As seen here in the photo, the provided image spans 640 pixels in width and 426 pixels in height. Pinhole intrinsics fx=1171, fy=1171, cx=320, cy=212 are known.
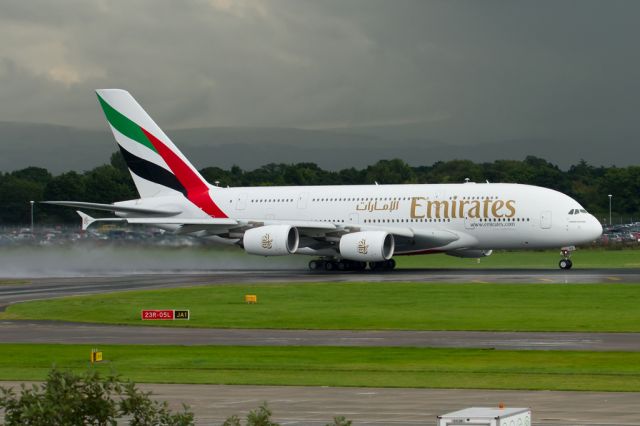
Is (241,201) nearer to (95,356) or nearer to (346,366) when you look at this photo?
(95,356)

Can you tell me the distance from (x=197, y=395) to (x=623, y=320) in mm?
22421

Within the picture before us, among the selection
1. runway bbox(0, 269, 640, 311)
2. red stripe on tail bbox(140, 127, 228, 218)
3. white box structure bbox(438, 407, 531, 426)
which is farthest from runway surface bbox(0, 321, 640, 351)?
red stripe on tail bbox(140, 127, 228, 218)

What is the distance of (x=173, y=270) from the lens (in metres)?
82.9

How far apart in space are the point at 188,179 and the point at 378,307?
114 ft

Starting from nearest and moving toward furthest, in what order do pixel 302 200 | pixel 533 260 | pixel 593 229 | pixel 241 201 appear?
pixel 593 229 < pixel 302 200 < pixel 241 201 < pixel 533 260

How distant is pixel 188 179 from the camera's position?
269 feet

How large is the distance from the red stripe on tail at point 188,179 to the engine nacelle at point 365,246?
42.4 feet

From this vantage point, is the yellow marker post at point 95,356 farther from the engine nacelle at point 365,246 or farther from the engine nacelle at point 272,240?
the engine nacelle at point 272,240

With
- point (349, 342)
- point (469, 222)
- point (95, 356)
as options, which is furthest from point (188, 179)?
point (95, 356)

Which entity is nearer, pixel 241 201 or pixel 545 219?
pixel 545 219

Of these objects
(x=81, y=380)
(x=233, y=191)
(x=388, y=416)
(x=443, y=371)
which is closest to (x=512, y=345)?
(x=443, y=371)

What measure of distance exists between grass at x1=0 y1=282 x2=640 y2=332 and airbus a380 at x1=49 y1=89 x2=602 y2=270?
514 inches

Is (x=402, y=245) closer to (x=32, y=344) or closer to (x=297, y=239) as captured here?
(x=297, y=239)

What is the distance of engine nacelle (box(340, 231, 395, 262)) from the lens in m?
70.9
